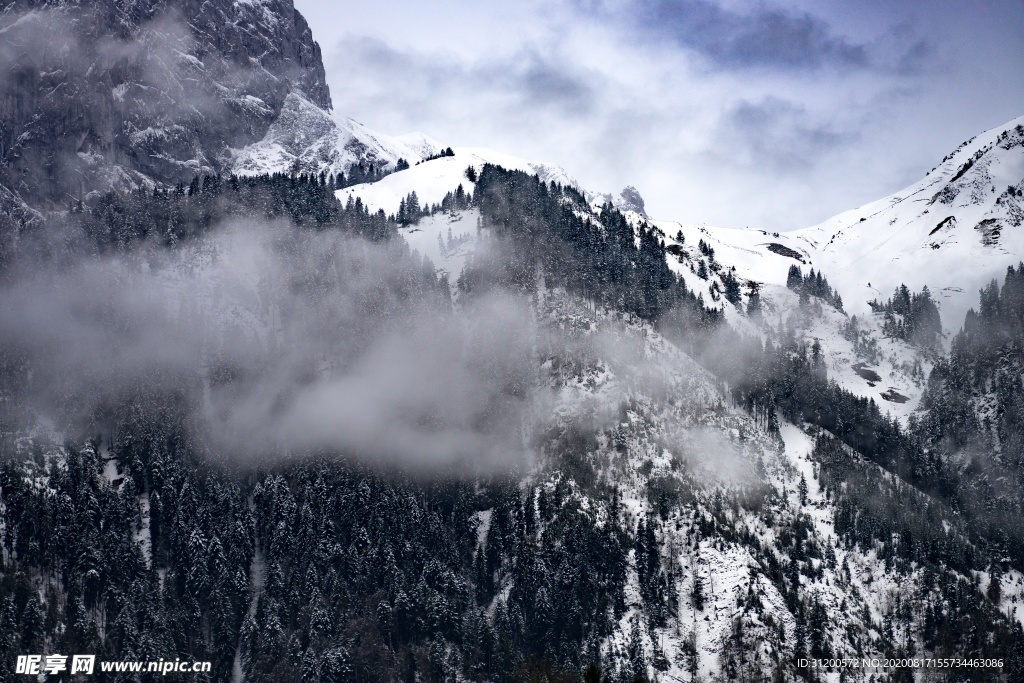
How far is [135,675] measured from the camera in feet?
654

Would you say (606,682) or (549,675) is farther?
(549,675)

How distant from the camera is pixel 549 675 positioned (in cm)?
19225

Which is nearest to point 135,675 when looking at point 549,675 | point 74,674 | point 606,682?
point 74,674

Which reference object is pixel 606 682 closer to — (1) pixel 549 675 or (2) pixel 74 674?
(1) pixel 549 675

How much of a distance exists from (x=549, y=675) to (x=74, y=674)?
9276 centimetres

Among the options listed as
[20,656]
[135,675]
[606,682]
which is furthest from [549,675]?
[606,682]

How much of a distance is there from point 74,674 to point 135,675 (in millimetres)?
11505

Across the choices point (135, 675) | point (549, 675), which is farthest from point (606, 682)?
point (135, 675)

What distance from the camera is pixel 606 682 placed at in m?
69.1

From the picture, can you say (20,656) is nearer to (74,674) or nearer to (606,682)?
(74,674)

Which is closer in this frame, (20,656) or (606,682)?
(606,682)

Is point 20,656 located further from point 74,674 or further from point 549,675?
point 549,675

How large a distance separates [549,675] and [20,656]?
4020 inches

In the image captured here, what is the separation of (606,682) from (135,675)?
6255 inches
